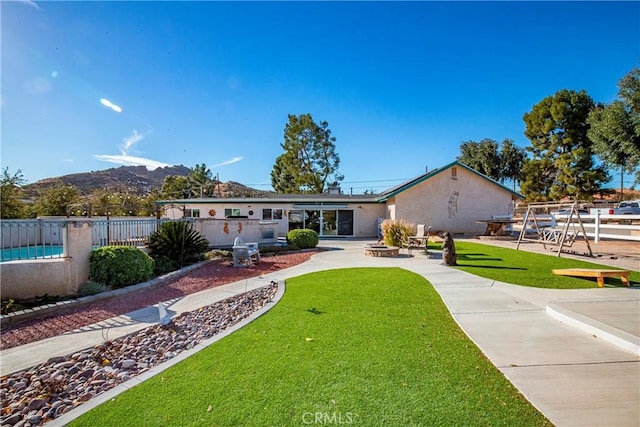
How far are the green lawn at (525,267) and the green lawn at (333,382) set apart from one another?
4.05m

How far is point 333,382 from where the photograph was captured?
3.05m

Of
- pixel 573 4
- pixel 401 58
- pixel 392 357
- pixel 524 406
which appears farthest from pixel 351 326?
pixel 401 58

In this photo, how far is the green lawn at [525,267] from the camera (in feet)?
23.5

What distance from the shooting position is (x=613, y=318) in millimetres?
4473

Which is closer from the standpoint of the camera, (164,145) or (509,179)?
(164,145)

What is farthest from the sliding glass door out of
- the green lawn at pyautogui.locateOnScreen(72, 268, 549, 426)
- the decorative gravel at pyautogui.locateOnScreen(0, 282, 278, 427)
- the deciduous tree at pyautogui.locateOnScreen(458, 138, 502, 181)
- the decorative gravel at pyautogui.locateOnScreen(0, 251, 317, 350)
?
Result: the deciduous tree at pyautogui.locateOnScreen(458, 138, 502, 181)

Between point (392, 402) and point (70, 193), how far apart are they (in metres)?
26.6

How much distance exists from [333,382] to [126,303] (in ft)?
18.4

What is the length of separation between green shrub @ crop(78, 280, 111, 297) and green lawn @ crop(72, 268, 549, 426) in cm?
475

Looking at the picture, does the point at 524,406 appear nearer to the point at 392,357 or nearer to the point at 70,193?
the point at 392,357

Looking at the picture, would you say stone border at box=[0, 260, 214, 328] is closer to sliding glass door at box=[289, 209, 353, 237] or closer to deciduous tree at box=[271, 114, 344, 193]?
sliding glass door at box=[289, 209, 353, 237]

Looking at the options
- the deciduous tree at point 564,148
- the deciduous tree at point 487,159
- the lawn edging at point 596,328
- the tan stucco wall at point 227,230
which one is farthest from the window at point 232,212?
the deciduous tree at point 487,159

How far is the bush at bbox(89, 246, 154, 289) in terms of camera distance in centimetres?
746

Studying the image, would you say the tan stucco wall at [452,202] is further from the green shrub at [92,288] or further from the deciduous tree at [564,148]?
the green shrub at [92,288]
